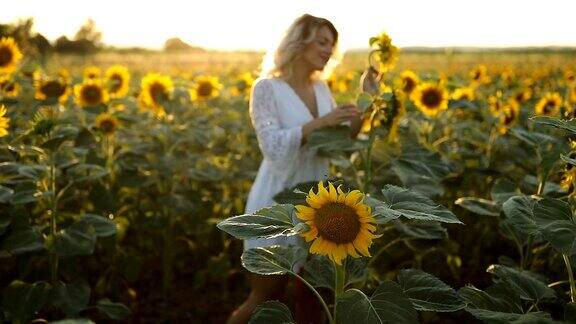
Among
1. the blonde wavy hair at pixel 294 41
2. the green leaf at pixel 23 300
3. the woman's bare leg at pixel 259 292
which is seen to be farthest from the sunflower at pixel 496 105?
the green leaf at pixel 23 300

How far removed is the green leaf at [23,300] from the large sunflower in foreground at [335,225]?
4.75 ft

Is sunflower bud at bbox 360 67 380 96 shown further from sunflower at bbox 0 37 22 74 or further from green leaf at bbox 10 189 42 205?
sunflower at bbox 0 37 22 74

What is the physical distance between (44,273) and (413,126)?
216 cm

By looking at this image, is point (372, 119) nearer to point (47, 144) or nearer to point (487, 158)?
point (47, 144)

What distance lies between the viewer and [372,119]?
231 cm

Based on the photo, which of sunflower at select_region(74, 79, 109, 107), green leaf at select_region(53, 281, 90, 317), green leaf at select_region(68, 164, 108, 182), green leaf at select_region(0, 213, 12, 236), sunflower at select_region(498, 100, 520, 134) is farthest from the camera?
sunflower at select_region(498, 100, 520, 134)

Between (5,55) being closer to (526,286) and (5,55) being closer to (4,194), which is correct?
(4,194)

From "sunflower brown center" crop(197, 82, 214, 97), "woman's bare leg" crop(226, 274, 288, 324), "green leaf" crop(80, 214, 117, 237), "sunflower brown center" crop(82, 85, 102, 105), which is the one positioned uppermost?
"sunflower brown center" crop(197, 82, 214, 97)

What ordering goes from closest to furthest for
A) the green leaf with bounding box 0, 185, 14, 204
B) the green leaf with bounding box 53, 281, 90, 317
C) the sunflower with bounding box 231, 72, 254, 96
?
the green leaf with bounding box 0, 185, 14, 204, the green leaf with bounding box 53, 281, 90, 317, the sunflower with bounding box 231, 72, 254, 96

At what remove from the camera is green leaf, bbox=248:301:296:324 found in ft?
4.86

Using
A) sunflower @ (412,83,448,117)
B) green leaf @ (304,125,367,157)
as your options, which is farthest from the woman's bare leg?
sunflower @ (412,83,448,117)

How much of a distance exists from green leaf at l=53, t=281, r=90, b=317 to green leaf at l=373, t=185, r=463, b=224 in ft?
4.83

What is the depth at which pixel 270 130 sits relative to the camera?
2668mm

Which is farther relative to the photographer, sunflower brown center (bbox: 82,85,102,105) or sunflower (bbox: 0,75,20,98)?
sunflower brown center (bbox: 82,85,102,105)
